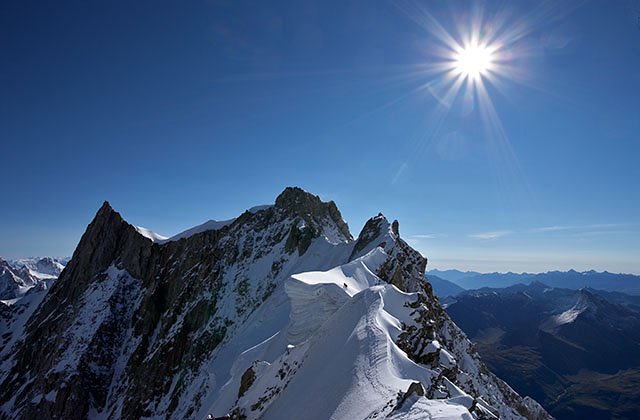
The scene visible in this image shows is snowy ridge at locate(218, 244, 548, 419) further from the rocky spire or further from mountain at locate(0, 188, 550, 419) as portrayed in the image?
the rocky spire

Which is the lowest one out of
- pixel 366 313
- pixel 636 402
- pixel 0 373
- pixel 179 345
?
pixel 636 402

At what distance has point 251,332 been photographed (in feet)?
154

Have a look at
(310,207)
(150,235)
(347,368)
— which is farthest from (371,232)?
(150,235)

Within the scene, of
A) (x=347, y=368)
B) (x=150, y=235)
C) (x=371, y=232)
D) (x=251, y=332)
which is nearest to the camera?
(x=347, y=368)

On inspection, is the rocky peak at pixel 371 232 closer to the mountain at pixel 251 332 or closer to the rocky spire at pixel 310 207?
the mountain at pixel 251 332

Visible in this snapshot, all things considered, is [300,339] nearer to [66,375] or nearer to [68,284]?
[66,375]

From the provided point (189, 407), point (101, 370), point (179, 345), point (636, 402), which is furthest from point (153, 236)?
point (636, 402)

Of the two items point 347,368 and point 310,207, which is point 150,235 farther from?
point 347,368

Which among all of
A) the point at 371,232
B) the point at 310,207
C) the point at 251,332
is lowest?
the point at 251,332

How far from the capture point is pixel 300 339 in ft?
81.6

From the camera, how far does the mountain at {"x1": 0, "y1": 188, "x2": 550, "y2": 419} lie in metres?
15.9

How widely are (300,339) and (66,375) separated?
73.2 m

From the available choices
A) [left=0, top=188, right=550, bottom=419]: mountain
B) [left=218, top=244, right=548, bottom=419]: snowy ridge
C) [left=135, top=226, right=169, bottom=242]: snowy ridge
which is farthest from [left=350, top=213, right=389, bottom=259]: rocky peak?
[left=135, top=226, right=169, bottom=242]: snowy ridge

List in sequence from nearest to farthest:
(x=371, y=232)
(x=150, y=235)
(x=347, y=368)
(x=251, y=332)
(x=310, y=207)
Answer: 1. (x=347, y=368)
2. (x=251, y=332)
3. (x=371, y=232)
4. (x=310, y=207)
5. (x=150, y=235)
